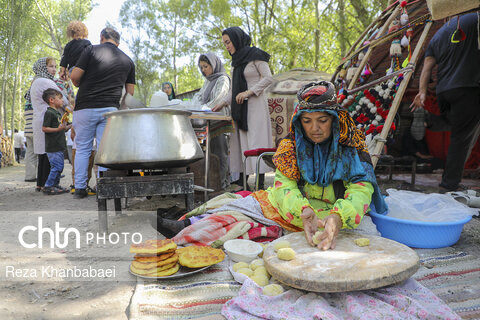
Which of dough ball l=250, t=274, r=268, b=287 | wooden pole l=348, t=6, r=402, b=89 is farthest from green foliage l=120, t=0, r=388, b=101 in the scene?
dough ball l=250, t=274, r=268, b=287

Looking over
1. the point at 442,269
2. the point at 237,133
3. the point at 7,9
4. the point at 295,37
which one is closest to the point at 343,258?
the point at 442,269

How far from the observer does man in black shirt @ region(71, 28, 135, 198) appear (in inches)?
149

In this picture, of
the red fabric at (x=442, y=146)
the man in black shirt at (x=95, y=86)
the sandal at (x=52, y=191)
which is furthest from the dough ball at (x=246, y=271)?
the red fabric at (x=442, y=146)

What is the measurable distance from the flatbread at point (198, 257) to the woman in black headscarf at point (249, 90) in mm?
2262

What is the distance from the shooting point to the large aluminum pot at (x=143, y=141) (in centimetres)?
249

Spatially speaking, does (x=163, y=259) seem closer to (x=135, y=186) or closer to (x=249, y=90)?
(x=135, y=186)

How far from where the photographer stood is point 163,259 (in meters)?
1.81

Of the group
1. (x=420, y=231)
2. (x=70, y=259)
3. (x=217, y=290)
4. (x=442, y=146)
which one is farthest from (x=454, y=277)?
(x=442, y=146)

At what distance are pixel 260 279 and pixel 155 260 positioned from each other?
1.99 ft

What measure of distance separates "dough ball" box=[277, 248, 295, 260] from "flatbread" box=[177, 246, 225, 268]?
44 cm

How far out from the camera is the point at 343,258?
61.4 inches

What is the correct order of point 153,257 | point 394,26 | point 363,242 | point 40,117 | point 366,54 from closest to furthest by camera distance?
point 363,242 → point 153,257 → point 394,26 → point 366,54 → point 40,117

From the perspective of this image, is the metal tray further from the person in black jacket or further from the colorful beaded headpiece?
the person in black jacket

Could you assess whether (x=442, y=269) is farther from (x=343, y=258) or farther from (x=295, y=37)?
(x=295, y=37)
